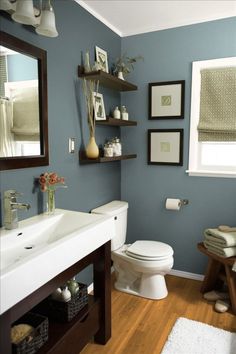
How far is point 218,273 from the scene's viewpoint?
245 centimetres

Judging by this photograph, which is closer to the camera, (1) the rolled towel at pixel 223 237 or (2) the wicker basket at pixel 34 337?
(2) the wicker basket at pixel 34 337

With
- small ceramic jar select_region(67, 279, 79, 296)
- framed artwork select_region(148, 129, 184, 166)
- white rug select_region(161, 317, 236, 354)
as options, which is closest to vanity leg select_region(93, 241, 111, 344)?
small ceramic jar select_region(67, 279, 79, 296)

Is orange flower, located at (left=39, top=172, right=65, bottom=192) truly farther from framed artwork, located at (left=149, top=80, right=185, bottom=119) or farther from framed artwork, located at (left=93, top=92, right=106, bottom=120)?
framed artwork, located at (left=149, top=80, right=185, bottom=119)

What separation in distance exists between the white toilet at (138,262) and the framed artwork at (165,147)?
0.59m

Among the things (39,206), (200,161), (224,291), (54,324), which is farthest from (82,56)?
(224,291)

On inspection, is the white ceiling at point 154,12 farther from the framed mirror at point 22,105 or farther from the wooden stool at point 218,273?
the wooden stool at point 218,273

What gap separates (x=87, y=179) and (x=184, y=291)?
1.36 m

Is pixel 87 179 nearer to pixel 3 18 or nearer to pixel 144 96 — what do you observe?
pixel 144 96

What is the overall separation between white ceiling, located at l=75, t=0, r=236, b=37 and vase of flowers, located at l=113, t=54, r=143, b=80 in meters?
0.27

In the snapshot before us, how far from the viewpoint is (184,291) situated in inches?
101

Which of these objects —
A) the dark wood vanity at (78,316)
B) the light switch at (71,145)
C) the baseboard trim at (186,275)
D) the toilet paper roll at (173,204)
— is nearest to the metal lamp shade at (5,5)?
the light switch at (71,145)

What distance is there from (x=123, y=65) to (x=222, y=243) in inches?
71.9

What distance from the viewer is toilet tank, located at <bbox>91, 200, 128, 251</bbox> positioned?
2.49 meters

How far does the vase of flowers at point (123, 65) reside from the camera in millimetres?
2633
